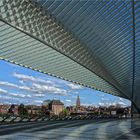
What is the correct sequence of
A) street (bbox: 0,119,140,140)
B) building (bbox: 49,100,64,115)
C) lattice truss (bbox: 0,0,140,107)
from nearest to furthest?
street (bbox: 0,119,140,140) → lattice truss (bbox: 0,0,140,107) → building (bbox: 49,100,64,115)

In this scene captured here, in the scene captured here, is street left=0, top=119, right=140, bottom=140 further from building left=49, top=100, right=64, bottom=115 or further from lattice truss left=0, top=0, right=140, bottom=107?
building left=49, top=100, right=64, bottom=115

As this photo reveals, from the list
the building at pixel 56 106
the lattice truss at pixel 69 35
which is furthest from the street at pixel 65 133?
the building at pixel 56 106

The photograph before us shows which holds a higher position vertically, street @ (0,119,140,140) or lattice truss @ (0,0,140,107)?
lattice truss @ (0,0,140,107)

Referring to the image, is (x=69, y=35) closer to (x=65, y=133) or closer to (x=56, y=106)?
(x=65, y=133)

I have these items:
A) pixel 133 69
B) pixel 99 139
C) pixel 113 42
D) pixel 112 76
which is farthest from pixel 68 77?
pixel 99 139

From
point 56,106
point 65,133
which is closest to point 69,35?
point 65,133

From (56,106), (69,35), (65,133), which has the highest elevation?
(56,106)

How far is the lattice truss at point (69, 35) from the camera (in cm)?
2152

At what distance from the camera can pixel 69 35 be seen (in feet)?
90.9

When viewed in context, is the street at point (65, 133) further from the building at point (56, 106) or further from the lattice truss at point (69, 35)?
the building at point (56, 106)

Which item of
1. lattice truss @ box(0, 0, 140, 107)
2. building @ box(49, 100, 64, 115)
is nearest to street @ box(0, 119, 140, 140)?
lattice truss @ box(0, 0, 140, 107)

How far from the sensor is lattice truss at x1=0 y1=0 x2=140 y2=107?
21.5 metres

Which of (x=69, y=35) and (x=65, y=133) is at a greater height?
(x=69, y=35)

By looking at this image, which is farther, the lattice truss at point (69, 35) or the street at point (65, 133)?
the lattice truss at point (69, 35)
